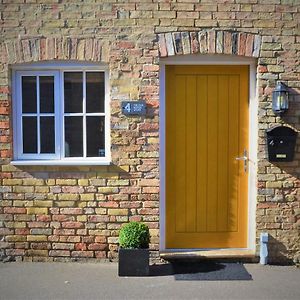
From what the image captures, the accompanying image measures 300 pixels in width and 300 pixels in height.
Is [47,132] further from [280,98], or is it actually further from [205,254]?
[280,98]

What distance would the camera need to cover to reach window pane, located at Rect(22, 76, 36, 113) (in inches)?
239

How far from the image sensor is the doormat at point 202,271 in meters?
5.57

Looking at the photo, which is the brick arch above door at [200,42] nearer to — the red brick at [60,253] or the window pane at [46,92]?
the window pane at [46,92]

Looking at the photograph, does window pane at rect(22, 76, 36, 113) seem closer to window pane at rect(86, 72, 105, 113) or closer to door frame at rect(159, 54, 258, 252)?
window pane at rect(86, 72, 105, 113)

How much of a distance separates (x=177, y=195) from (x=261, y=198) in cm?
107

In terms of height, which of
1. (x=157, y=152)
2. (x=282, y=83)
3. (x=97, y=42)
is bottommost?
(x=157, y=152)

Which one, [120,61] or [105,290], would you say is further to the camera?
[120,61]

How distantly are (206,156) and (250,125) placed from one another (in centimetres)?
69

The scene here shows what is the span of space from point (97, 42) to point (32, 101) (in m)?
1.13

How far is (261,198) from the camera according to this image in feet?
19.8

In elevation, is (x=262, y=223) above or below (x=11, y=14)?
below

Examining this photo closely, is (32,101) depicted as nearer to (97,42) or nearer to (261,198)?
(97,42)

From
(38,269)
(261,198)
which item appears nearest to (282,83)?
(261,198)

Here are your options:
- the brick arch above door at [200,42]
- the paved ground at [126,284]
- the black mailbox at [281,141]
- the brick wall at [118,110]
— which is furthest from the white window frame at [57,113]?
the black mailbox at [281,141]
